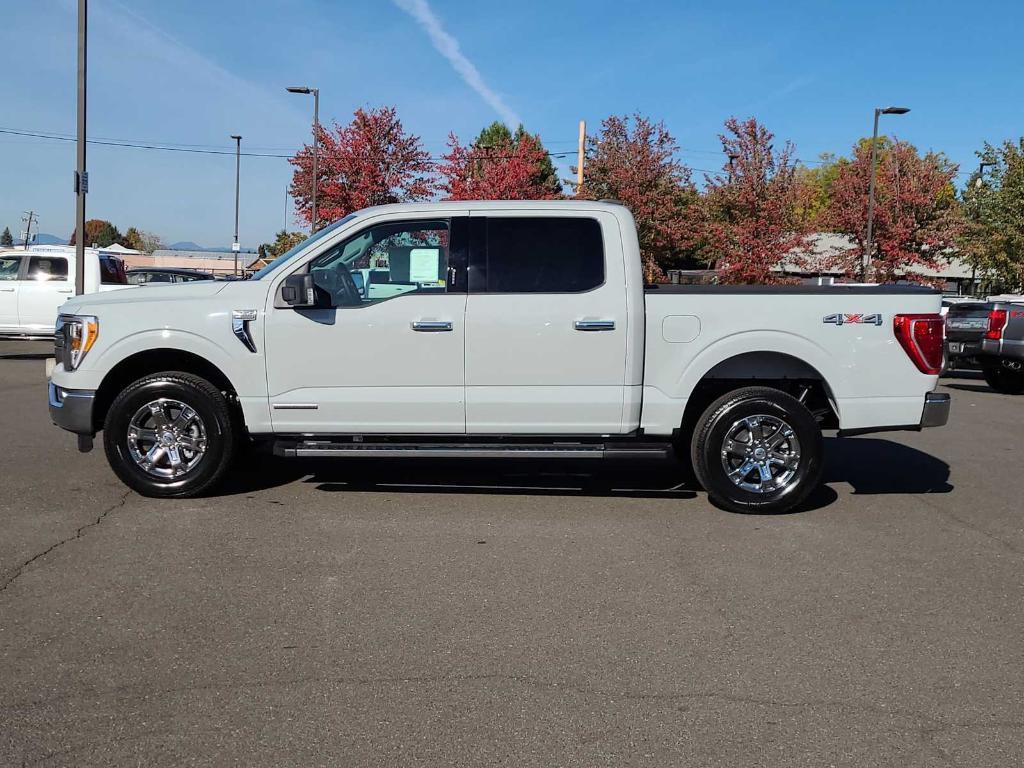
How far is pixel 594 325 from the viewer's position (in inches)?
245

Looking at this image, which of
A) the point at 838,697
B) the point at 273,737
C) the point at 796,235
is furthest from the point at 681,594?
the point at 796,235

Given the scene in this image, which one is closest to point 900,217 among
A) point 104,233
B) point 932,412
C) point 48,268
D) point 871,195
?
point 871,195

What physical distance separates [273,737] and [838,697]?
2091 mm

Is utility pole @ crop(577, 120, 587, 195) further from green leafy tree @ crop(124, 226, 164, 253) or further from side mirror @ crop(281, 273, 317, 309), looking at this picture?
green leafy tree @ crop(124, 226, 164, 253)

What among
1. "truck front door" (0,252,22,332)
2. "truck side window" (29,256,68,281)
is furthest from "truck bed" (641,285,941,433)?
"truck front door" (0,252,22,332)

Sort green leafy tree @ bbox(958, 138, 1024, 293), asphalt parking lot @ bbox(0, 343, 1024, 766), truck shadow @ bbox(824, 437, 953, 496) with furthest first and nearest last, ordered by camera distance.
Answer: green leafy tree @ bbox(958, 138, 1024, 293), truck shadow @ bbox(824, 437, 953, 496), asphalt parking lot @ bbox(0, 343, 1024, 766)

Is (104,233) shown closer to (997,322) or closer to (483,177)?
(483,177)

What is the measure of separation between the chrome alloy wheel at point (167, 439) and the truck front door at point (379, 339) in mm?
590

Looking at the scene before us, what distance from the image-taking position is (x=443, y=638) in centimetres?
414

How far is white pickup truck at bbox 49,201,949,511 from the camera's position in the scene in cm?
628

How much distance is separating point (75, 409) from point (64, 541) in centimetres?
127

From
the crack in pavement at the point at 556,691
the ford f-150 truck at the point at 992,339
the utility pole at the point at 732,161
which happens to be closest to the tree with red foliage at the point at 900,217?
the utility pole at the point at 732,161

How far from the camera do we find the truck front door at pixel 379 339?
6.27 meters

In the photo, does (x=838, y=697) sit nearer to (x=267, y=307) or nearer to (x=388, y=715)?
(x=388, y=715)
